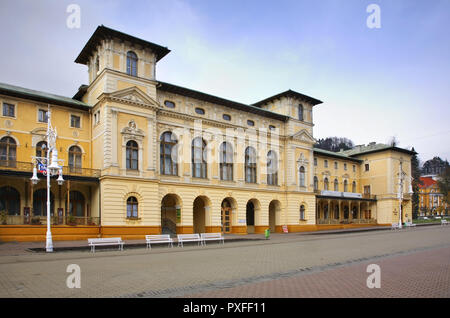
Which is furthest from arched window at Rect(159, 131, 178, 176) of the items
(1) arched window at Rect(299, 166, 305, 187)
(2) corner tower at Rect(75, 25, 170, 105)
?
(1) arched window at Rect(299, 166, 305, 187)

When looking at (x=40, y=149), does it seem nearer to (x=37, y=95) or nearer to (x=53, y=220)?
(x=37, y=95)

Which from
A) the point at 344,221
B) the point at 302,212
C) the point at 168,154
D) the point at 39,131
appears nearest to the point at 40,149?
the point at 39,131

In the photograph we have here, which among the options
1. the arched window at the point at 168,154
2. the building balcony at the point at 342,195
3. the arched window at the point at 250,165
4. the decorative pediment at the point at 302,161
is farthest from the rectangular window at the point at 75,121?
the building balcony at the point at 342,195

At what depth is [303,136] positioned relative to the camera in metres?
47.8

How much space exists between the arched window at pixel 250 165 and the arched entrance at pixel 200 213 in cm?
588

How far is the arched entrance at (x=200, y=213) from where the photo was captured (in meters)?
39.1

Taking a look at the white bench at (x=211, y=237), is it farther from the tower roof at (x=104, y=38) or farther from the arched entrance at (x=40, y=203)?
the tower roof at (x=104, y=38)

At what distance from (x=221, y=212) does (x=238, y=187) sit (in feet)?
10.4

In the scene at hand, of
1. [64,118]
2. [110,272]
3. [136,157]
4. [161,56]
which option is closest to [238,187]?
[136,157]

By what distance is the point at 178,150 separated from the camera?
36656 mm

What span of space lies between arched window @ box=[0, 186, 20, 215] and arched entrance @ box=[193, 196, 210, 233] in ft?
53.8

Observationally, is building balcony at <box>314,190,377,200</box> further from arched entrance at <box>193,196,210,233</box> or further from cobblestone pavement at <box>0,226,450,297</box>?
cobblestone pavement at <box>0,226,450,297</box>
